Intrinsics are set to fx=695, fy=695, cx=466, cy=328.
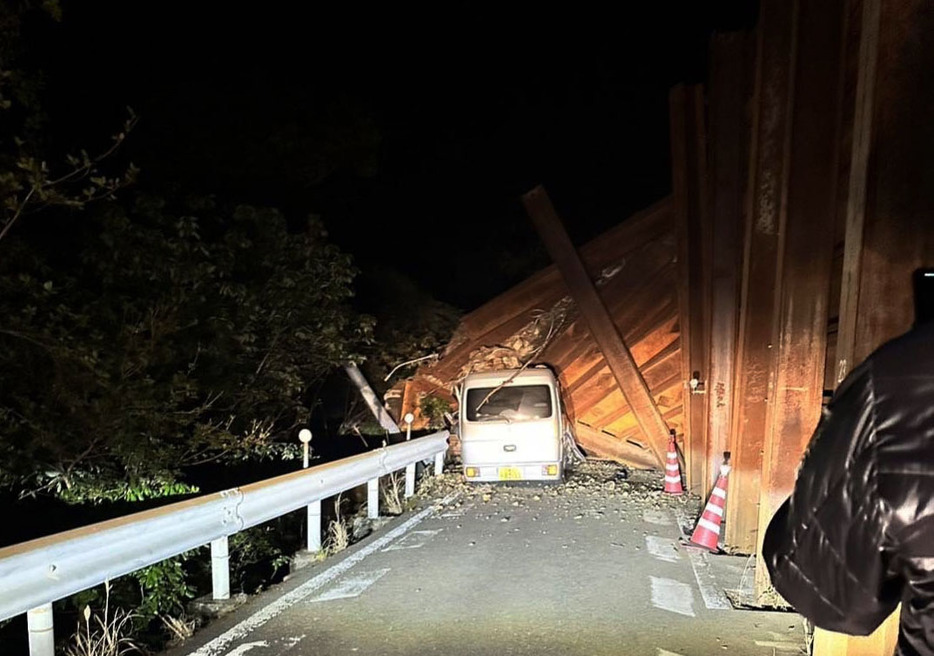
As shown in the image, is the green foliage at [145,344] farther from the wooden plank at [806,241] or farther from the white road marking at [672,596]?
the wooden plank at [806,241]

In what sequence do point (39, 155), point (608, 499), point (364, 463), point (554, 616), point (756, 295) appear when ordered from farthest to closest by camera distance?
point (608, 499) < point (364, 463) < point (39, 155) < point (756, 295) < point (554, 616)

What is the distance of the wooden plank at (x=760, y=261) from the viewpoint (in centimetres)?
625

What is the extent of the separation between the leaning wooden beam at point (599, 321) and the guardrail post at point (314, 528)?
6885 millimetres

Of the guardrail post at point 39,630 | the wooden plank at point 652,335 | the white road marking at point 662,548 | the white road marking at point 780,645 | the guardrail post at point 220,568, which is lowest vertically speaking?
the white road marking at point 662,548

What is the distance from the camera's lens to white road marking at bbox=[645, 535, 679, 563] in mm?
6680

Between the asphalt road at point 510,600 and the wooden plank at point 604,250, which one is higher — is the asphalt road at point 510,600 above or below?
below

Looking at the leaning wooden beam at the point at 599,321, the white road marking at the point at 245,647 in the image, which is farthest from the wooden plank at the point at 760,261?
the leaning wooden beam at the point at 599,321

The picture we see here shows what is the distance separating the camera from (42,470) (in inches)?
302

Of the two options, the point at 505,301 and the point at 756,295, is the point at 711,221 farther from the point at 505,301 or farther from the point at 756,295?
the point at 505,301

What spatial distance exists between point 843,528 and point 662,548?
587cm

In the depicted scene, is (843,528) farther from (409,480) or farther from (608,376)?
(608,376)

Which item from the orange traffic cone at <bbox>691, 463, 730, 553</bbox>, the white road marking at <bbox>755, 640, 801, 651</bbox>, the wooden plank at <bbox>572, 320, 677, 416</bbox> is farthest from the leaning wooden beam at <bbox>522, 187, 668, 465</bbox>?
the white road marking at <bbox>755, 640, 801, 651</bbox>

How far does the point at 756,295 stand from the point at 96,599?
23.6 feet

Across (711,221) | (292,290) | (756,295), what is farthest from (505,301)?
(756,295)
